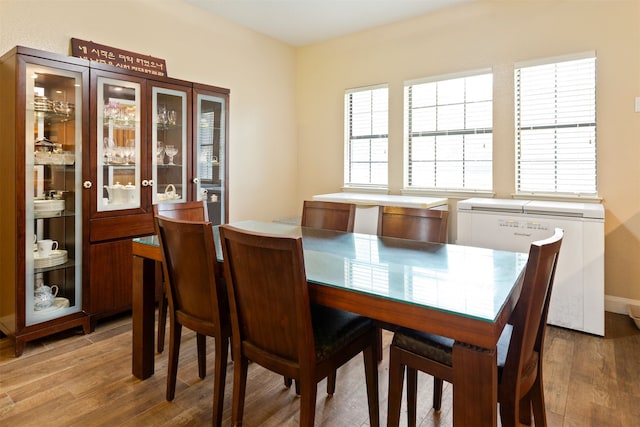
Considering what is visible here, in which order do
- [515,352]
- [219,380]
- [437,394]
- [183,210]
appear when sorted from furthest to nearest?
1. [183,210]
2. [437,394]
3. [219,380]
4. [515,352]

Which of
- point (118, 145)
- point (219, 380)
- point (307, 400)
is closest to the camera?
point (307, 400)

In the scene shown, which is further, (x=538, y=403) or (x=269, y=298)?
(x=538, y=403)

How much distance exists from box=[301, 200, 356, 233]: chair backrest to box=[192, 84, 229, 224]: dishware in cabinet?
4.08 ft

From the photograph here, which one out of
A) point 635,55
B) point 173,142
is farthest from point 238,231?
point 635,55

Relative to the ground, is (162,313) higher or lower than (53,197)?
lower

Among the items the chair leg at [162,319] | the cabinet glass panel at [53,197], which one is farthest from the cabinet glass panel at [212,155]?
the chair leg at [162,319]

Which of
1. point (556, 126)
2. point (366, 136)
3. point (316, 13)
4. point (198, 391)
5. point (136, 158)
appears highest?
point (316, 13)

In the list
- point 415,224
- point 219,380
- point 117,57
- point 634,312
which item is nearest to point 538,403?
point 415,224

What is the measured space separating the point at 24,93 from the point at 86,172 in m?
0.59

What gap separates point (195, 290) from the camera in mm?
1812

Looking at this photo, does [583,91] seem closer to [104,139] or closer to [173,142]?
[173,142]

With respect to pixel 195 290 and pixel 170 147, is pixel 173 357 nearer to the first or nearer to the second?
pixel 195 290

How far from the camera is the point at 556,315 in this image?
9.48 feet

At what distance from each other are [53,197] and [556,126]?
159 inches
